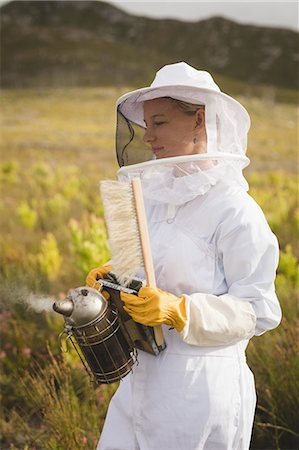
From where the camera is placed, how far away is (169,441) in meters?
1.90

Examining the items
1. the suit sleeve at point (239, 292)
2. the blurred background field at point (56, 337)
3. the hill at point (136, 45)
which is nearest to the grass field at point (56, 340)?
the blurred background field at point (56, 337)

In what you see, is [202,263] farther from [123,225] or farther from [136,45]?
[136,45]

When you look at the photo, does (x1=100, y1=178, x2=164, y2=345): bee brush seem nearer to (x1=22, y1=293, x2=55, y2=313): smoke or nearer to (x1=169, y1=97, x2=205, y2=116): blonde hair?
(x1=169, y1=97, x2=205, y2=116): blonde hair

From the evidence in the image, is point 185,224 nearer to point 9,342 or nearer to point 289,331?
point 289,331

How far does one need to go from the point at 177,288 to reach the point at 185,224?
0.69ft

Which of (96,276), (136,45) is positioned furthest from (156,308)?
(136,45)

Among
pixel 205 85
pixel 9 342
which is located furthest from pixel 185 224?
pixel 9 342

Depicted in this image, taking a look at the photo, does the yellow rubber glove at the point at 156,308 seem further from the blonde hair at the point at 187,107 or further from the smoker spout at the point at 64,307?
the blonde hair at the point at 187,107

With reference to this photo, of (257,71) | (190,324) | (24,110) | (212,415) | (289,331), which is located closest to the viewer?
(190,324)

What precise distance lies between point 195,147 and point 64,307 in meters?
0.66

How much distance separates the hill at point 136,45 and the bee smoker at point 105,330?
9647cm

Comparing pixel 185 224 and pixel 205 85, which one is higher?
pixel 205 85

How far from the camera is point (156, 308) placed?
1.67 m

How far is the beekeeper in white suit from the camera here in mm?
1809
